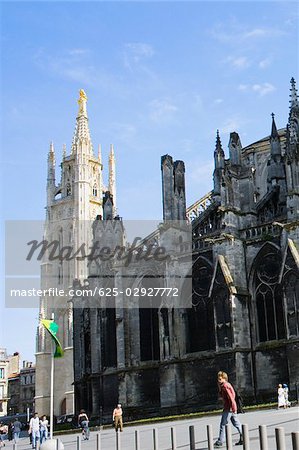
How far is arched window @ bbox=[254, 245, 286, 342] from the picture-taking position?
31.9m

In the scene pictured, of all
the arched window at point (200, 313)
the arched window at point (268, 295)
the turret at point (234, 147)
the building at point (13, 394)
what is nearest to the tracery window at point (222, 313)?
the arched window at point (200, 313)

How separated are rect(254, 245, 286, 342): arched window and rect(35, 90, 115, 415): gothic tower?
120 feet

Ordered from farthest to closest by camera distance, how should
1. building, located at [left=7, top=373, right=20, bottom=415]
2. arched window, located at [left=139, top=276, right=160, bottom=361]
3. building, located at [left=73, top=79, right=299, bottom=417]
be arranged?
1. building, located at [left=7, top=373, right=20, bottom=415]
2. arched window, located at [left=139, top=276, right=160, bottom=361]
3. building, located at [left=73, top=79, right=299, bottom=417]

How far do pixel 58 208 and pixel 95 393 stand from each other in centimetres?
4326

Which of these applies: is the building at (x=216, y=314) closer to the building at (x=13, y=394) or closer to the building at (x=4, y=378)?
the building at (x=4, y=378)

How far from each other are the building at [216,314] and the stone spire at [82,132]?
139 feet

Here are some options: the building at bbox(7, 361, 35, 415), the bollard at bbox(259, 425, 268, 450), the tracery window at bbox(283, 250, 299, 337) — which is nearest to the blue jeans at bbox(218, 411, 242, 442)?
the bollard at bbox(259, 425, 268, 450)

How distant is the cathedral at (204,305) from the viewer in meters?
31.6

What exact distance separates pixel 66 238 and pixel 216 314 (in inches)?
1819

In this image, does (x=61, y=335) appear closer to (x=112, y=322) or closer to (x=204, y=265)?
(x=112, y=322)

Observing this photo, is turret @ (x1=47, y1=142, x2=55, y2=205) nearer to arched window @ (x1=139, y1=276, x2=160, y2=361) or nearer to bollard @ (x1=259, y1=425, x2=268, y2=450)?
arched window @ (x1=139, y1=276, x2=160, y2=361)

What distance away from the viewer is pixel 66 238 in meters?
77.1

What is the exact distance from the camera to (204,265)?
3472 centimetres

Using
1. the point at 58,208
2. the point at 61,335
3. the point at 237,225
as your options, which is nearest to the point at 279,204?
the point at 237,225
